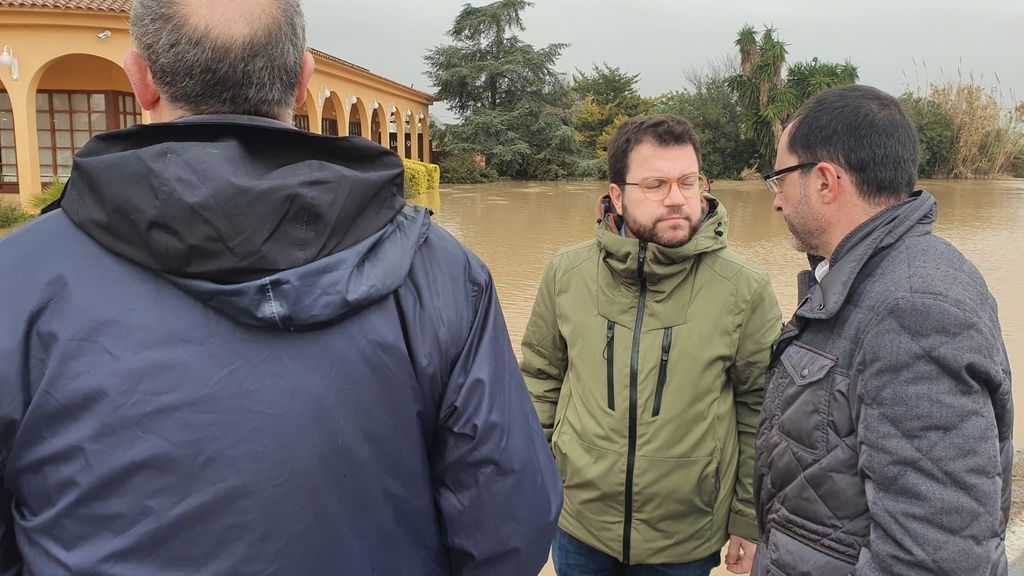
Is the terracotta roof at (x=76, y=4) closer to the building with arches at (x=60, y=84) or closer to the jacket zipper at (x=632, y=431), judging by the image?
the building with arches at (x=60, y=84)

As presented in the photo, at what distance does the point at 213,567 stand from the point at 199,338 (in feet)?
1.01

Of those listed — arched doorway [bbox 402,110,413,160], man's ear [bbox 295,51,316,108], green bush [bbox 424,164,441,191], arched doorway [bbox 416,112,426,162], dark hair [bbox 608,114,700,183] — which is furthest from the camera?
arched doorway [bbox 416,112,426,162]

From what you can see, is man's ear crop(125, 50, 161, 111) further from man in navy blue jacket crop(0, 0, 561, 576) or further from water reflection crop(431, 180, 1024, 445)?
water reflection crop(431, 180, 1024, 445)

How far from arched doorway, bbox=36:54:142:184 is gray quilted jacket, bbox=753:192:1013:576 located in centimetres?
1729

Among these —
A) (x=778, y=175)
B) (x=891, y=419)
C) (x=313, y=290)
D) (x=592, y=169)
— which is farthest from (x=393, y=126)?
(x=313, y=290)

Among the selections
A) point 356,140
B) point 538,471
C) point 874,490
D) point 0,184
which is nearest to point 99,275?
point 356,140

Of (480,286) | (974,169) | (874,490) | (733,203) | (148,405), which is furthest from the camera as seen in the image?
(974,169)

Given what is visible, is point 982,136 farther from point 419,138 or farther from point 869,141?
point 869,141

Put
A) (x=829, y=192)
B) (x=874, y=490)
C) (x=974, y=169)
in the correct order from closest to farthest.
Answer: (x=874, y=490), (x=829, y=192), (x=974, y=169)

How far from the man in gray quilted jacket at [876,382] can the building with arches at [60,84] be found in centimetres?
1232

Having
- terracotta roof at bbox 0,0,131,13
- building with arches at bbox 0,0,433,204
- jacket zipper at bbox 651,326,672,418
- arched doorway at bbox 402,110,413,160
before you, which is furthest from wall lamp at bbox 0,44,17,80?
jacket zipper at bbox 651,326,672,418

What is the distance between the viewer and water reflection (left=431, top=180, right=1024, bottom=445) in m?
8.94

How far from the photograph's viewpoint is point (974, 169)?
3172 cm

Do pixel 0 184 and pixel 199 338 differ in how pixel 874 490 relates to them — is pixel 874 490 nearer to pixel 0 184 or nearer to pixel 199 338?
pixel 199 338
